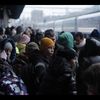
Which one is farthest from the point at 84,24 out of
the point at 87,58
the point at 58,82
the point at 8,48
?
the point at 58,82

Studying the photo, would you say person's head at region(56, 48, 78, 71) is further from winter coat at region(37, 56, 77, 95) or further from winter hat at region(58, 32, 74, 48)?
winter hat at region(58, 32, 74, 48)

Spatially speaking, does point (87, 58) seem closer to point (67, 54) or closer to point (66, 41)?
point (67, 54)

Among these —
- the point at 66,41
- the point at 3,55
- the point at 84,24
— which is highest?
the point at 66,41

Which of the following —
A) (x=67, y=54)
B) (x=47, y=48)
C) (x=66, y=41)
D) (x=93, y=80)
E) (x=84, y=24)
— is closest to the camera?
(x=93, y=80)

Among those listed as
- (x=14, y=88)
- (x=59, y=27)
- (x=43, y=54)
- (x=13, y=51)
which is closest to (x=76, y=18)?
(x=59, y=27)

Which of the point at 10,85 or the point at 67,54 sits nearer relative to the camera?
the point at 10,85

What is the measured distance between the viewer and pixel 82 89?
2.15 m

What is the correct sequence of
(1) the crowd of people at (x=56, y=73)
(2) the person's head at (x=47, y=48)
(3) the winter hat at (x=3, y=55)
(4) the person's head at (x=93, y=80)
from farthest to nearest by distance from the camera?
(3) the winter hat at (x=3, y=55)
(2) the person's head at (x=47, y=48)
(1) the crowd of people at (x=56, y=73)
(4) the person's head at (x=93, y=80)

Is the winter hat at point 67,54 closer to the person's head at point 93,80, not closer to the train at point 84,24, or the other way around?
the person's head at point 93,80

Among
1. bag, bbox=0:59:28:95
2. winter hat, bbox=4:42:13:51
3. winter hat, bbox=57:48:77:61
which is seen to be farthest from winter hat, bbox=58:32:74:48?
bag, bbox=0:59:28:95

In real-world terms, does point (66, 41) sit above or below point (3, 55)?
above

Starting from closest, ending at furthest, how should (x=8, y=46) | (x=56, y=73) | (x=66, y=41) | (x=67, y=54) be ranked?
(x=56, y=73) → (x=67, y=54) → (x=66, y=41) → (x=8, y=46)

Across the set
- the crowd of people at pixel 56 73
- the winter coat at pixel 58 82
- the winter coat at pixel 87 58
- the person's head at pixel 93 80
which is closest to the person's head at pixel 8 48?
the crowd of people at pixel 56 73

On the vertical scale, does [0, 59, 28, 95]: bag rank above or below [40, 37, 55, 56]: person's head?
below
